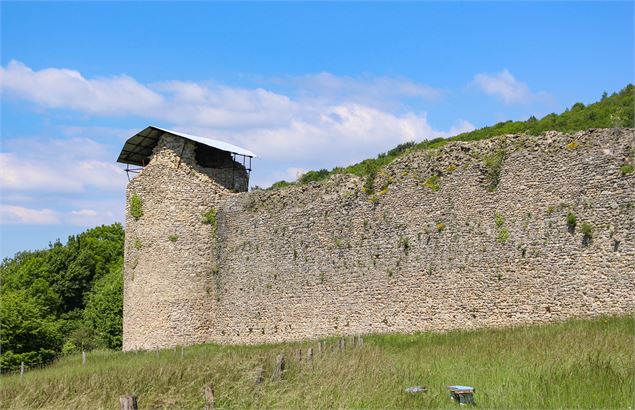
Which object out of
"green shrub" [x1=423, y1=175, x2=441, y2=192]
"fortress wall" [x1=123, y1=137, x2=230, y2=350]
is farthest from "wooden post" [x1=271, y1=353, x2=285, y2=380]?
"fortress wall" [x1=123, y1=137, x2=230, y2=350]

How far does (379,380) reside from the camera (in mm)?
12195

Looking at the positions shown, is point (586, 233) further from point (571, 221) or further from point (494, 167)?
point (494, 167)

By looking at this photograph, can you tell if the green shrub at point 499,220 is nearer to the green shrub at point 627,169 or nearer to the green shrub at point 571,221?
the green shrub at point 571,221

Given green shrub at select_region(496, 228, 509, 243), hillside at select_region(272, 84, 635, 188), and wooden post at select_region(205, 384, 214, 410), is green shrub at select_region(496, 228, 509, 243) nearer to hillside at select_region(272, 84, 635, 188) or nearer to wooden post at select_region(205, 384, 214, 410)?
hillside at select_region(272, 84, 635, 188)

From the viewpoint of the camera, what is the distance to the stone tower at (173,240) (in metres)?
27.8

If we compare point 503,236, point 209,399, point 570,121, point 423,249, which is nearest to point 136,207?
point 423,249

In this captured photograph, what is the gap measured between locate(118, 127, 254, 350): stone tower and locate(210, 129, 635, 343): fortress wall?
0.54 feet

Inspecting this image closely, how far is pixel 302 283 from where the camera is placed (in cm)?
2453

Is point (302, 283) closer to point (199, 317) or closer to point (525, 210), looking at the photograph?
point (199, 317)

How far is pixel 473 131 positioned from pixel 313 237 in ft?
72.0

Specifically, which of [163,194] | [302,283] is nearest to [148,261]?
[163,194]

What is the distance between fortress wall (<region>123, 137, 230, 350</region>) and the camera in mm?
27812

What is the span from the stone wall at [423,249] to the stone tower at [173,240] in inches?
3.1

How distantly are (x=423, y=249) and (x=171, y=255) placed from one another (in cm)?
1082
